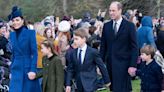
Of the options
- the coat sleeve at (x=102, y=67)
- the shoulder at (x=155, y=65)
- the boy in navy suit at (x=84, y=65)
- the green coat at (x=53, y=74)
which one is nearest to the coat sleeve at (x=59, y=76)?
the green coat at (x=53, y=74)

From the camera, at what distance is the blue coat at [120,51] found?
8188 mm

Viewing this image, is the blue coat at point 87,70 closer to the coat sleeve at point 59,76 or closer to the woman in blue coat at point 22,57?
the coat sleeve at point 59,76

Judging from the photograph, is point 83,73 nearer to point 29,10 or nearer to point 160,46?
point 160,46

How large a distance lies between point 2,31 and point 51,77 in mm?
5114

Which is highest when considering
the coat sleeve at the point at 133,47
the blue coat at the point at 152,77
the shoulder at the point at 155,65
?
the coat sleeve at the point at 133,47

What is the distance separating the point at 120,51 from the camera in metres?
8.25

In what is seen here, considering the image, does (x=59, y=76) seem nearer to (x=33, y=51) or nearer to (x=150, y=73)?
(x=33, y=51)

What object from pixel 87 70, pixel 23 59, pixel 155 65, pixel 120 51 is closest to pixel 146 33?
pixel 120 51

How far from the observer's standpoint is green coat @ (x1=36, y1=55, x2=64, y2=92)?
775 cm

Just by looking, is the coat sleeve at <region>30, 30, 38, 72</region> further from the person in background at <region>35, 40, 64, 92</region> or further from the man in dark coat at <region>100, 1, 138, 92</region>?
the man in dark coat at <region>100, 1, 138, 92</region>

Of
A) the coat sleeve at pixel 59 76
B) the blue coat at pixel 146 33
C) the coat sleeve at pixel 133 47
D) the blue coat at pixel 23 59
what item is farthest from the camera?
the blue coat at pixel 146 33

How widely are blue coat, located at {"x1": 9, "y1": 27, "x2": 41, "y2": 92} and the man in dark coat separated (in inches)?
51.9

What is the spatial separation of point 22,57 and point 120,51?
1.70m

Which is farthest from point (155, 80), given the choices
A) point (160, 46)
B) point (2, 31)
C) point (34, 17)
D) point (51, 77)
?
point (34, 17)
